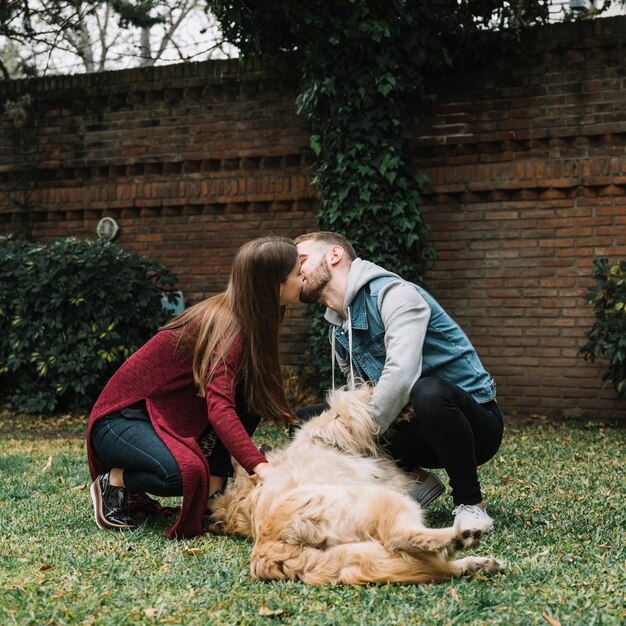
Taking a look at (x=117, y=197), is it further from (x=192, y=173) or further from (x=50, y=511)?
(x=50, y=511)

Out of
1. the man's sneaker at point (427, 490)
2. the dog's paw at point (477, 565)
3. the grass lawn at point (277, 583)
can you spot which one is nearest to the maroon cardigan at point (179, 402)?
the grass lawn at point (277, 583)

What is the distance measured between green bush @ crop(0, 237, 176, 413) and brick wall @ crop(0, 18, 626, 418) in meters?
1.00

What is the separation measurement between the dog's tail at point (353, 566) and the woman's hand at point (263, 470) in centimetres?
39

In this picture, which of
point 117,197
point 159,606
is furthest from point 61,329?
point 159,606

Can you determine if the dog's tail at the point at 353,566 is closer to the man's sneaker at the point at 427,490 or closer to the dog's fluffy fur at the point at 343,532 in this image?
the dog's fluffy fur at the point at 343,532

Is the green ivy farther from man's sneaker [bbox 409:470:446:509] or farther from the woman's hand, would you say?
the woman's hand

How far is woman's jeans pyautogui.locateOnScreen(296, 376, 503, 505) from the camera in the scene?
127 inches

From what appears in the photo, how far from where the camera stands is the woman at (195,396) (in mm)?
3373

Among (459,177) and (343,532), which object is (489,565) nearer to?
(343,532)

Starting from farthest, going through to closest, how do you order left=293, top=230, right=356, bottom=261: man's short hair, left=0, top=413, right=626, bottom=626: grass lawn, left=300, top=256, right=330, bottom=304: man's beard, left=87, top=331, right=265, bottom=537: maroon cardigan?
1. left=293, top=230, right=356, bottom=261: man's short hair
2. left=300, top=256, right=330, bottom=304: man's beard
3. left=87, top=331, right=265, bottom=537: maroon cardigan
4. left=0, top=413, right=626, bottom=626: grass lawn

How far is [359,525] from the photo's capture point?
8.79ft

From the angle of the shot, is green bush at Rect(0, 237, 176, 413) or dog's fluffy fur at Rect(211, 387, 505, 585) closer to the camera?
dog's fluffy fur at Rect(211, 387, 505, 585)

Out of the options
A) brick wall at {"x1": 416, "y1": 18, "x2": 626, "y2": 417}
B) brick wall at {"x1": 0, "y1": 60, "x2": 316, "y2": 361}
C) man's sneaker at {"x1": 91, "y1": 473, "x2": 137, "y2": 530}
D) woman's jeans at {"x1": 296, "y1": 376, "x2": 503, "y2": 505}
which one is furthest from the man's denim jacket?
brick wall at {"x1": 0, "y1": 60, "x2": 316, "y2": 361}

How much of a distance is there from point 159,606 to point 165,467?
3.13 ft
